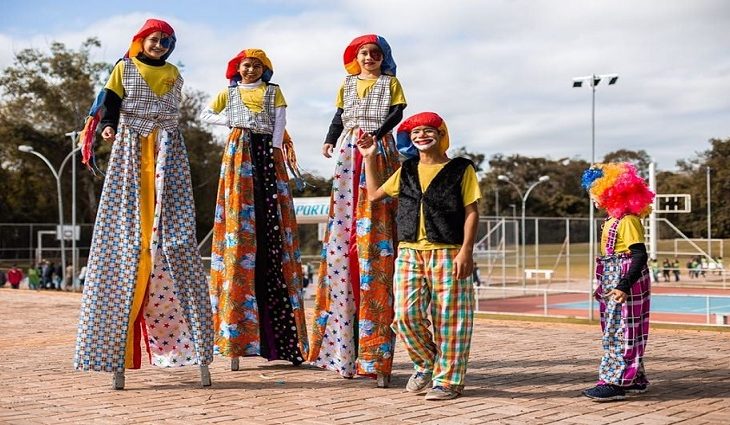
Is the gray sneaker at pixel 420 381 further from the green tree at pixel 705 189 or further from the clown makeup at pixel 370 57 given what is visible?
the green tree at pixel 705 189

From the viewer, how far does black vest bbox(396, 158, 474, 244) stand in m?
5.75

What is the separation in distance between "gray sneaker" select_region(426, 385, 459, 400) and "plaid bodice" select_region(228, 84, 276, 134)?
254 cm

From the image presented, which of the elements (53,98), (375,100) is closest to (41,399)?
(375,100)

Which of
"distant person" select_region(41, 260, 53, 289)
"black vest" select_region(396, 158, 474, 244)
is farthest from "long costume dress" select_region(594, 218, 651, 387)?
"distant person" select_region(41, 260, 53, 289)

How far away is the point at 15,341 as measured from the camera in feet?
30.4

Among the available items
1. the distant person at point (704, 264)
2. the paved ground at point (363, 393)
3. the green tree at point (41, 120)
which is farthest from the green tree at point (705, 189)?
the paved ground at point (363, 393)

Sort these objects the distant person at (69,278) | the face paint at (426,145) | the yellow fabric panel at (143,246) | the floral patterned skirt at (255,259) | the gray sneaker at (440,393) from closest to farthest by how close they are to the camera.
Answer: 1. the gray sneaker at (440,393)
2. the face paint at (426,145)
3. the yellow fabric panel at (143,246)
4. the floral patterned skirt at (255,259)
5. the distant person at (69,278)

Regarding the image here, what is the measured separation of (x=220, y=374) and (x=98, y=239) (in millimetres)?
1434

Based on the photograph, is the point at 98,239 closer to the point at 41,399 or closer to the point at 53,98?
the point at 41,399

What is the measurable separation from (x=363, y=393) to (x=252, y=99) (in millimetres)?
2494

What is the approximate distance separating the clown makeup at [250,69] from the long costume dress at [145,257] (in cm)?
78

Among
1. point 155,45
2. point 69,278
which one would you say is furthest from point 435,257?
point 69,278

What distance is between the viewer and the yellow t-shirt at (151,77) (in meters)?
6.29

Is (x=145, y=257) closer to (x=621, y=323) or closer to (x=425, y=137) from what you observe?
(x=425, y=137)
